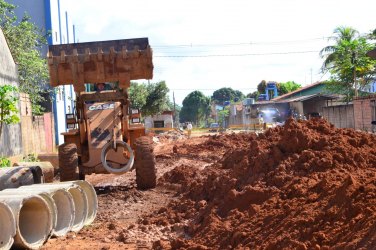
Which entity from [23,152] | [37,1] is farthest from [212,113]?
[23,152]

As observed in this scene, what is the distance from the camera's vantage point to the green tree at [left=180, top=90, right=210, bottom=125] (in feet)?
312

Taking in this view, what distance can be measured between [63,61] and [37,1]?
72.6 ft

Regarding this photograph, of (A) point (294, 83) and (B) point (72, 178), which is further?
(A) point (294, 83)

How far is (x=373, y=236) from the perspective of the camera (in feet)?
17.5

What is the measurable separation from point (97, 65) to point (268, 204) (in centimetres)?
595

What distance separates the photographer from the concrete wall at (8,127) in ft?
55.8

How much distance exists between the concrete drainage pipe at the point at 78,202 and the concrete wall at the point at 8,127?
742 centimetres

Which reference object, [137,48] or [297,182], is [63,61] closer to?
[137,48]

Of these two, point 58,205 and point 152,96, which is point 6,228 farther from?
point 152,96

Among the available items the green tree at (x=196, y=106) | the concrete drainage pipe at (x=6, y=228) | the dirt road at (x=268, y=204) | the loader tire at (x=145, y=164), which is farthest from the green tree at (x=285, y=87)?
the concrete drainage pipe at (x=6, y=228)

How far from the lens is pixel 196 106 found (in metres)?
96.2

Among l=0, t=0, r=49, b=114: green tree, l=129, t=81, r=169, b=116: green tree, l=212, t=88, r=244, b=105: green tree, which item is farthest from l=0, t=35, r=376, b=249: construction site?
l=212, t=88, r=244, b=105: green tree

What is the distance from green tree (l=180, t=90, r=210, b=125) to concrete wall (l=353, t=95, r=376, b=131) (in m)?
61.7

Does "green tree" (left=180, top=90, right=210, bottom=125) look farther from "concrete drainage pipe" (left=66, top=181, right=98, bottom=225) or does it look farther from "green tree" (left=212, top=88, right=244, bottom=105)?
"concrete drainage pipe" (left=66, top=181, right=98, bottom=225)
